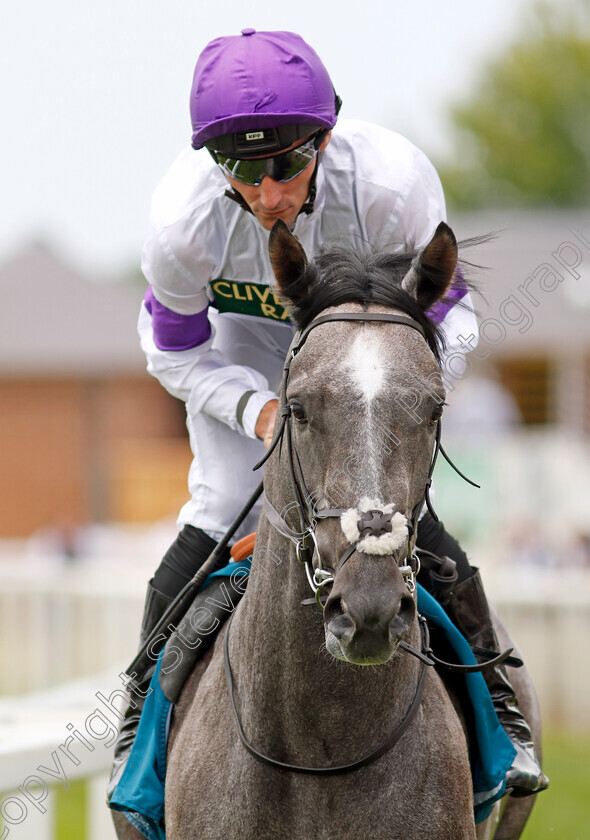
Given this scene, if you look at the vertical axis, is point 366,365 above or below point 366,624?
above

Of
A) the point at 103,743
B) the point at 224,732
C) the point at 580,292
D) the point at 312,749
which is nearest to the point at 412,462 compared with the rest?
the point at 312,749

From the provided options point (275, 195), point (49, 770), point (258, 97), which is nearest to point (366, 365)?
point (275, 195)

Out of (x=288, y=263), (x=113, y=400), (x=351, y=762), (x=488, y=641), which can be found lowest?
(x=113, y=400)

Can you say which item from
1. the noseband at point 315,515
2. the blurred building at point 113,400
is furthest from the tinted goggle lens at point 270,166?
the blurred building at point 113,400

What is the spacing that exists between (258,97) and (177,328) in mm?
933

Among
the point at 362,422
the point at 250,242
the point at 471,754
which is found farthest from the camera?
the point at 250,242

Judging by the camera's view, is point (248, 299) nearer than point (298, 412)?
No

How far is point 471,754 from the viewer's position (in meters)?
3.67

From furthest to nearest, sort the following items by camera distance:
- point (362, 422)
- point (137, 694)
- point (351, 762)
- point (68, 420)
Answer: point (68, 420) < point (137, 694) < point (351, 762) < point (362, 422)

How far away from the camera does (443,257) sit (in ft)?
10.1

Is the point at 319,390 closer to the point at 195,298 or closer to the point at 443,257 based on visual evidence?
the point at 443,257

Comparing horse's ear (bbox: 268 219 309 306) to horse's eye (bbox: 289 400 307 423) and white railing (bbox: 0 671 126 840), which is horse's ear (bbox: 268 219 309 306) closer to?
horse's eye (bbox: 289 400 307 423)

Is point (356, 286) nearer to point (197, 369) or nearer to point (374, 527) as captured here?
point (374, 527)

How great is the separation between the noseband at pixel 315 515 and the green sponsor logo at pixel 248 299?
0.99 metres
